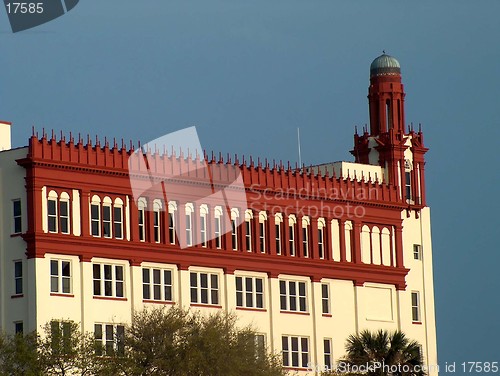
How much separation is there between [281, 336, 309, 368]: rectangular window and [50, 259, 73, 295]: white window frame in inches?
731

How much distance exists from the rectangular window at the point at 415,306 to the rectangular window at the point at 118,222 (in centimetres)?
2880

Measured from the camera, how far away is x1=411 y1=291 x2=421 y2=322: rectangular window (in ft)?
462

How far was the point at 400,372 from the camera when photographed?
375 feet

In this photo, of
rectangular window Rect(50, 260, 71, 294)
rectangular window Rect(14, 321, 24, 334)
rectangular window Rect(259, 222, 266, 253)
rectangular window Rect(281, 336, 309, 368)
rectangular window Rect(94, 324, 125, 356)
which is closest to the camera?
rectangular window Rect(94, 324, 125, 356)

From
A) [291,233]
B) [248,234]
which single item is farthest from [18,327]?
[291,233]

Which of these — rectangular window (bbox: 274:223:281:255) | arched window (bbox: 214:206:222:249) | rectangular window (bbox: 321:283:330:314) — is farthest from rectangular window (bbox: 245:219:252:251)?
rectangular window (bbox: 321:283:330:314)

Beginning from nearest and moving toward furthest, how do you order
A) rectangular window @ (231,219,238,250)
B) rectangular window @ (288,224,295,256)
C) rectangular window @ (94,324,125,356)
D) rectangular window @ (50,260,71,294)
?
rectangular window @ (94,324,125,356)
rectangular window @ (50,260,71,294)
rectangular window @ (231,219,238,250)
rectangular window @ (288,224,295,256)

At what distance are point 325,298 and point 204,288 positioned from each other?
12.0 meters

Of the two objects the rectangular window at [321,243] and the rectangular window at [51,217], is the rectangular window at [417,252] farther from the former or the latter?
the rectangular window at [51,217]

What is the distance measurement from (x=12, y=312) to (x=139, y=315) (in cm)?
788

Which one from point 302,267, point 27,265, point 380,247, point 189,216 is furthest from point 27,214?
point 380,247

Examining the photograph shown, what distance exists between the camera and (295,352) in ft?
427

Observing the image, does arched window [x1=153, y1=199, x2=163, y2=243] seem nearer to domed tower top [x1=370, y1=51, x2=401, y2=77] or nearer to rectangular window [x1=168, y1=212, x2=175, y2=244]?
rectangular window [x1=168, y1=212, x2=175, y2=244]

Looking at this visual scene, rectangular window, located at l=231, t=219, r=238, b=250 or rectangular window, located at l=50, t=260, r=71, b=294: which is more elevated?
rectangular window, located at l=231, t=219, r=238, b=250
